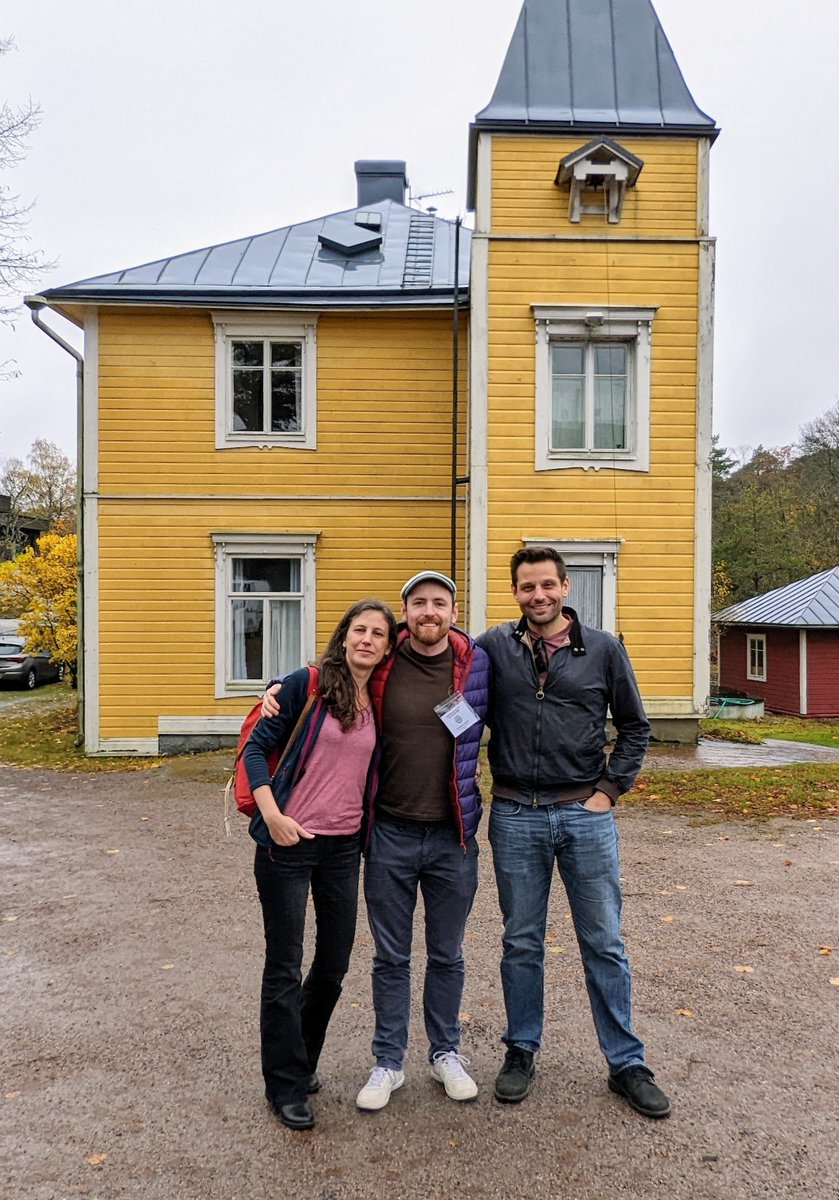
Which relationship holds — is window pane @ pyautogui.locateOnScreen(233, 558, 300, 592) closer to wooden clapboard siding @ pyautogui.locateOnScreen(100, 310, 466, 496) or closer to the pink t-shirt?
wooden clapboard siding @ pyautogui.locateOnScreen(100, 310, 466, 496)

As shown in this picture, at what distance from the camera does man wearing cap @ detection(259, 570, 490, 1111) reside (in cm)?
320

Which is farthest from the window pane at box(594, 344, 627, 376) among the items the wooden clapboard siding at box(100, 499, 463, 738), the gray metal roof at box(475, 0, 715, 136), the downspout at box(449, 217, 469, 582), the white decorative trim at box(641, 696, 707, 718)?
the white decorative trim at box(641, 696, 707, 718)

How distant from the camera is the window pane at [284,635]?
12.5 metres

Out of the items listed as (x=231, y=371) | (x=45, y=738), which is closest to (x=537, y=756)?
(x=231, y=371)

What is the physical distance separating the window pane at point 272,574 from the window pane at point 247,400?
193 centimetres

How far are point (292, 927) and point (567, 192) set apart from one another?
11.0m

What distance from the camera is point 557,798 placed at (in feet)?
10.8

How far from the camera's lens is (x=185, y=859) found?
21.9 ft

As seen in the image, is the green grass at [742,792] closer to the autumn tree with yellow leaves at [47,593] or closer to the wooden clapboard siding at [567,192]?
the wooden clapboard siding at [567,192]

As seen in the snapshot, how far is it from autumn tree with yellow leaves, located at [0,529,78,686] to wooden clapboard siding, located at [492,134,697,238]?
13502mm

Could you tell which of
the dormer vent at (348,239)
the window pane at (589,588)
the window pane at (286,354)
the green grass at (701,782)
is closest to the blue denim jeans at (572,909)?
the green grass at (701,782)

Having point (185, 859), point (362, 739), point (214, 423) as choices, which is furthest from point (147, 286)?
point (362, 739)

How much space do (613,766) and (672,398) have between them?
9.29 meters

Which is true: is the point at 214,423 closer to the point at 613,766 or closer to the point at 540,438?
the point at 540,438
